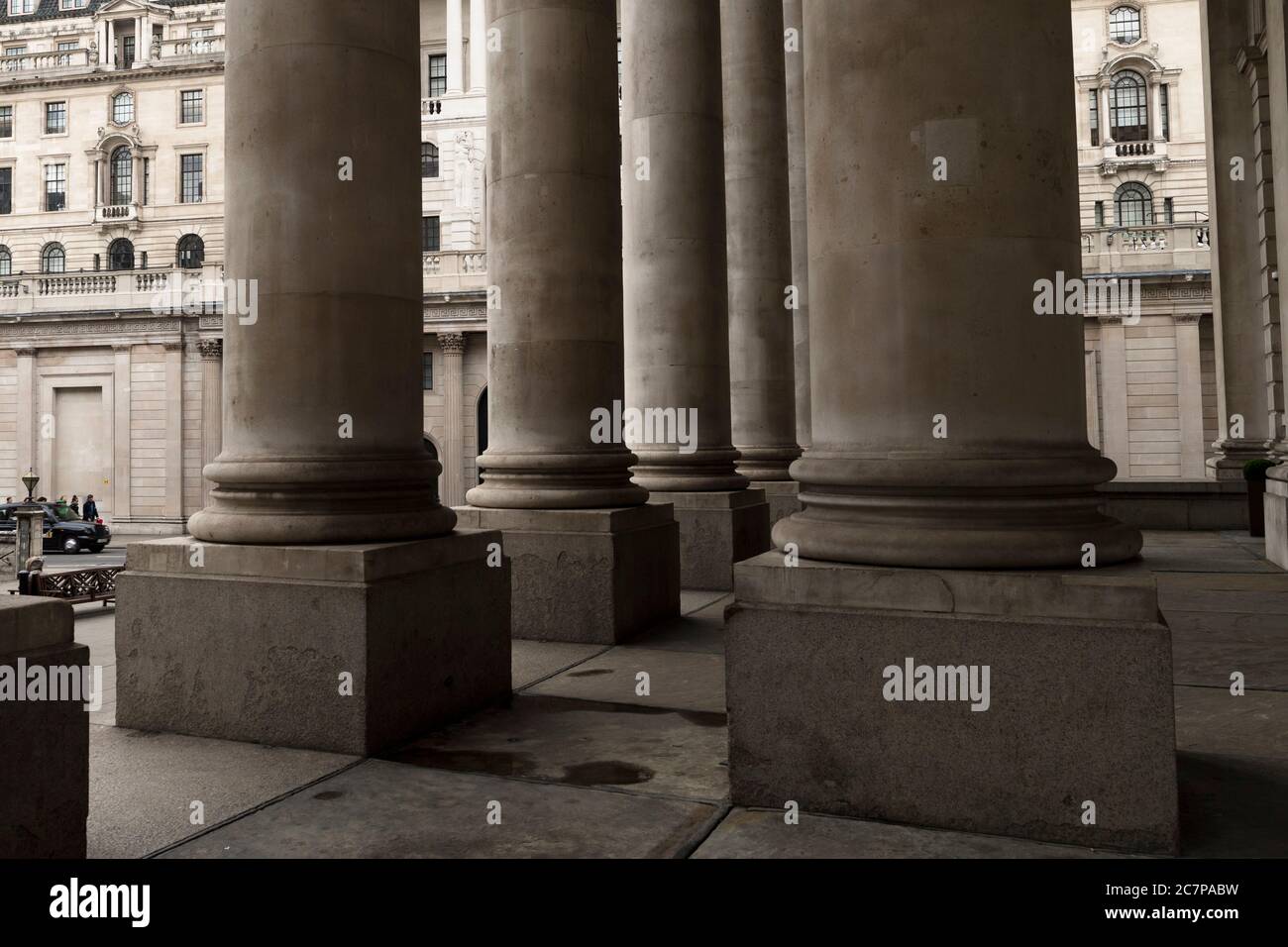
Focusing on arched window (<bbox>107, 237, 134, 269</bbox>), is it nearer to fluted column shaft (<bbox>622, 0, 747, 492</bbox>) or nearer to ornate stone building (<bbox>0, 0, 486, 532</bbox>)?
ornate stone building (<bbox>0, 0, 486, 532</bbox>)

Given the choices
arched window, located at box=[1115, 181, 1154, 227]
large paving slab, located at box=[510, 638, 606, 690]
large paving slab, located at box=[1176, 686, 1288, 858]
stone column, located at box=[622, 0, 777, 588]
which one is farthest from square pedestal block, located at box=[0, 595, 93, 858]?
arched window, located at box=[1115, 181, 1154, 227]

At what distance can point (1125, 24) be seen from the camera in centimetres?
6950

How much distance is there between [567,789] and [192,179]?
9373 centimetres

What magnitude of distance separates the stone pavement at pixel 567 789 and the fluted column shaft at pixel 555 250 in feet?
10.7

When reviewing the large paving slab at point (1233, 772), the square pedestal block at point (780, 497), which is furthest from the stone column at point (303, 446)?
the square pedestal block at point (780, 497)

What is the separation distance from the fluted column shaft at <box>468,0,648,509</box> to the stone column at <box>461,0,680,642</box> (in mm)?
16

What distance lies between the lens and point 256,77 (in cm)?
934

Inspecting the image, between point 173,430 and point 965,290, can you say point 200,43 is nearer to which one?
point 173,430

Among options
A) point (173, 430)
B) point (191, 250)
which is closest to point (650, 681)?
point (173, 430)

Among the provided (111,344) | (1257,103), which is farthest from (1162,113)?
(111,344)

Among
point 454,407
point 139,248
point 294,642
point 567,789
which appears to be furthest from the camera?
point 139,248

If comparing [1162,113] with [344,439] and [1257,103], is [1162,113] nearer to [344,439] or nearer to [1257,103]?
[1257,103]

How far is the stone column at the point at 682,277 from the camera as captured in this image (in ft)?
60.1
